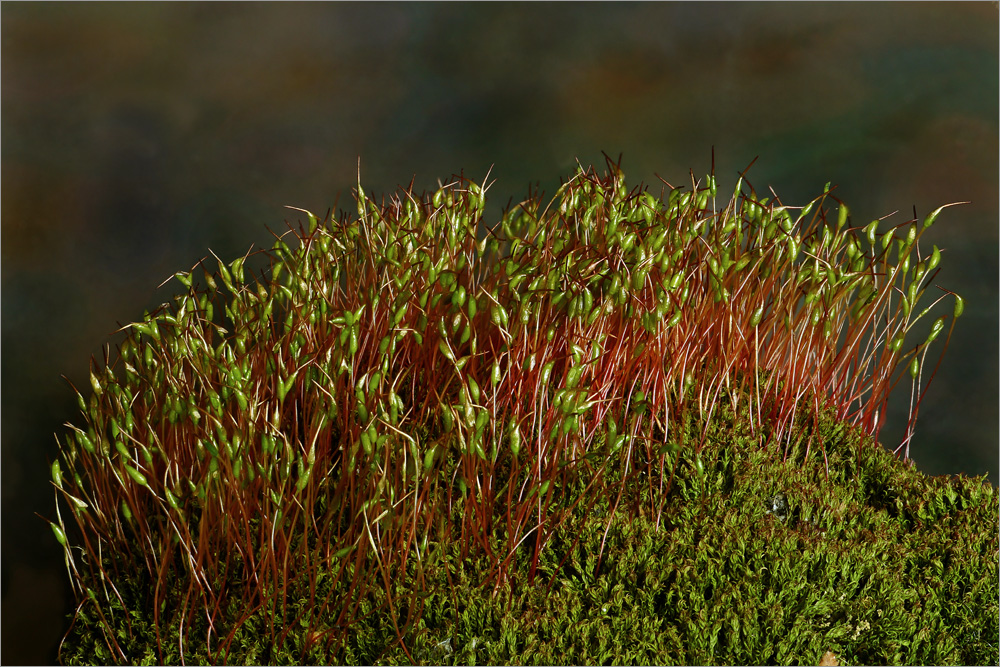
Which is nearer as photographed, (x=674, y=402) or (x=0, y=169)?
(x=674, y=402)

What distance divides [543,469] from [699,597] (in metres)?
0.36

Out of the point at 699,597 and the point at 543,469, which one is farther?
the point at 543,469

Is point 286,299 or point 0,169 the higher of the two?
point 0,169

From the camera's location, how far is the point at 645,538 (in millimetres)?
1424

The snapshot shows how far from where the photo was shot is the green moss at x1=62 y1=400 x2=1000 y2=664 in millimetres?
1316

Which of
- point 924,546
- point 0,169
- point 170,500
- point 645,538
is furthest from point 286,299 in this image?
point 924,546

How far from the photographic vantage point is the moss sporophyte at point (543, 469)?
135cm

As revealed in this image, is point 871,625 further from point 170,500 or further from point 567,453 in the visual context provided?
point 170,500

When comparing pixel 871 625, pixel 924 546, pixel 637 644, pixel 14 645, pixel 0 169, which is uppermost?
pixel 0 169

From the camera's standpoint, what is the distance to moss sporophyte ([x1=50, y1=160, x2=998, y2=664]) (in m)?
1.35

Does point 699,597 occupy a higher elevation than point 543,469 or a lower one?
lower

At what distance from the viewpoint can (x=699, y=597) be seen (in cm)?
133

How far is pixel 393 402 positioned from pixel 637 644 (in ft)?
1.86

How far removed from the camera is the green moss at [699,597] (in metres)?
1.32
